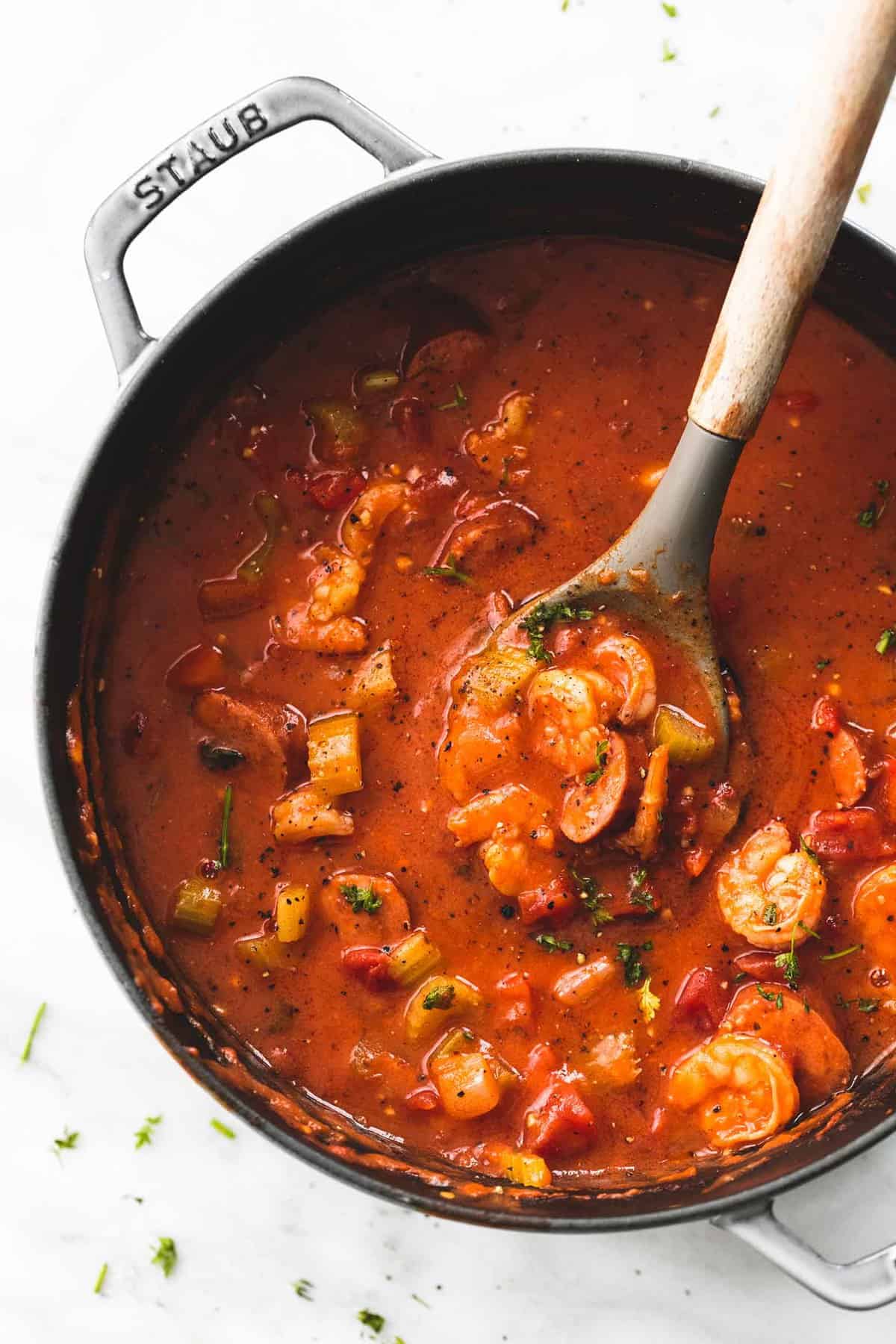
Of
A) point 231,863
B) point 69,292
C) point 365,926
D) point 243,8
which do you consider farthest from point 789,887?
point 243,8

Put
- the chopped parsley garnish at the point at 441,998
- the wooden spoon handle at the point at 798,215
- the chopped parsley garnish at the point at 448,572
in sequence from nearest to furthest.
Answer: the wooden spoon handle at the point at 798,215
the chopped parsley garnish at the point at 441,998
the chopped parsley garnish at the point at 448,572

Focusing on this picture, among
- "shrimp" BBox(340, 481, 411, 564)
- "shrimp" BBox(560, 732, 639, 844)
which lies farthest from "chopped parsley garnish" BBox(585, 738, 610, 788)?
"shrimp" BBox(340, 481, 411, 564)

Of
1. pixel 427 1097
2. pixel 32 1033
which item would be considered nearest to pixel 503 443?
pixel 427 1097

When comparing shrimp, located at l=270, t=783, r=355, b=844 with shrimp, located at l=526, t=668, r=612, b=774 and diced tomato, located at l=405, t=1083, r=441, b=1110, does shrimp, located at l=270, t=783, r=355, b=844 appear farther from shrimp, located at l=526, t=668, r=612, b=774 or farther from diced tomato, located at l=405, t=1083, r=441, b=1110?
diced tomato, located at l=405, t=1083, r=441, b=1110

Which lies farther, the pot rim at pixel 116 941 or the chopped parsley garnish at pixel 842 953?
the chopped parsley garnish at pixel 842 953


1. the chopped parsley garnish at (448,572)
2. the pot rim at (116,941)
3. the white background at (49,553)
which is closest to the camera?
the pot rim at (116,941)

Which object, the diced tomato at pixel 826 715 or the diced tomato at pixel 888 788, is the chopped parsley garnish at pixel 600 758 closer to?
the diced tomato at pixel 826 715

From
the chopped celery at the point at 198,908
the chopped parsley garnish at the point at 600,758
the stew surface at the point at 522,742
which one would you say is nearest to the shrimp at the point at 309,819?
the stew surface at the point at 522,742
